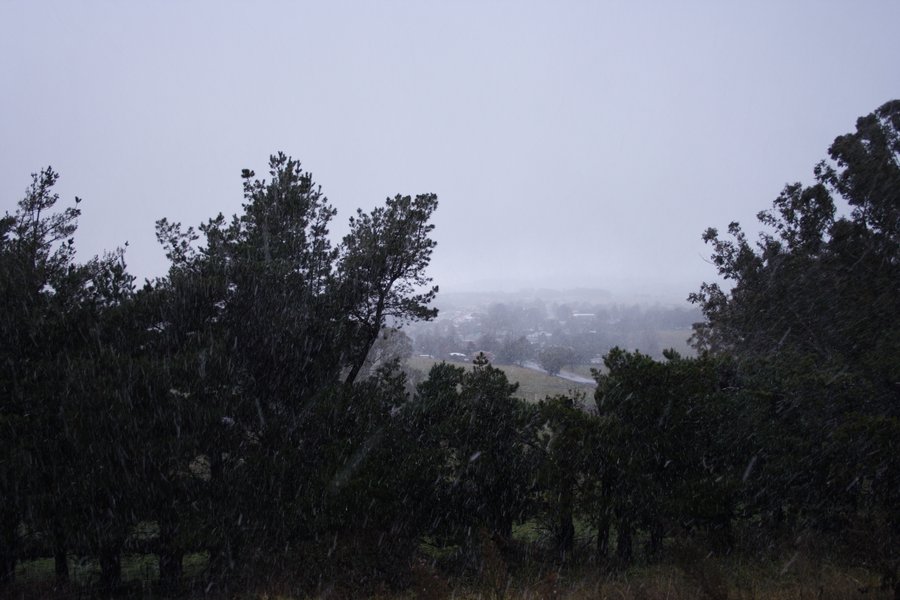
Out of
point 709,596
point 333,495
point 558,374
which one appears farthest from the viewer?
point 558,374

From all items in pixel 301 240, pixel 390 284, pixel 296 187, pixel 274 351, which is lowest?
pixel 274 351

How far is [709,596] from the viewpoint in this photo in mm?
5441

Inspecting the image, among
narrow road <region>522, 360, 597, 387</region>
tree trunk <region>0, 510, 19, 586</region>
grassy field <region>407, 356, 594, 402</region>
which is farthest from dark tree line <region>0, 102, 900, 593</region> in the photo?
narrow road <region>522, 360, 597, 387</region>

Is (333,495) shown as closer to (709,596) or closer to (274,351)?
(274,351)

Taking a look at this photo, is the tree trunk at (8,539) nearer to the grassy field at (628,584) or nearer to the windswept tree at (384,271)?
the grassy field at (628,584)

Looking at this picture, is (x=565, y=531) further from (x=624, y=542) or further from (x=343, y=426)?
(x=343, y=426)

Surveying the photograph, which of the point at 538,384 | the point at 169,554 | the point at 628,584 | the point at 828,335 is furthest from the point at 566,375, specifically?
the point at 628,584

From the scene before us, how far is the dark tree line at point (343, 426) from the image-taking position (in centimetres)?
994

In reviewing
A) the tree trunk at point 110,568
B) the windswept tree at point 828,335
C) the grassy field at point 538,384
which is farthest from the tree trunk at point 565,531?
the grassy field at point 538,384

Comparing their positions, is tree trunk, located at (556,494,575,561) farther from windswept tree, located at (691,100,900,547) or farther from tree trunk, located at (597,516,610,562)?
windswept tree, located at (691,100,900,547)

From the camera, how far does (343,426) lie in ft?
39.0

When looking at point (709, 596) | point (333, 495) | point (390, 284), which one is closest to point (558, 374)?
point (390, 284)

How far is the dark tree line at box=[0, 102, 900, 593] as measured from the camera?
32.6 feet

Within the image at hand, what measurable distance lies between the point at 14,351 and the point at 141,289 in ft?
8.28
